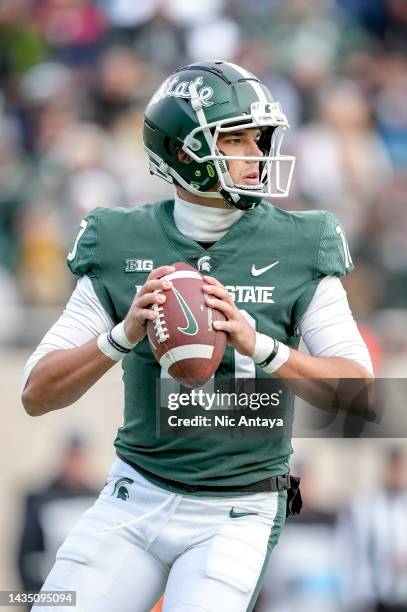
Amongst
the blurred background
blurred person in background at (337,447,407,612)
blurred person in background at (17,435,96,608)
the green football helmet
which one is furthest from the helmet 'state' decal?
blurred person in background at (337,447,407,612)

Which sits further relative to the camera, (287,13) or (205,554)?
(287,13)

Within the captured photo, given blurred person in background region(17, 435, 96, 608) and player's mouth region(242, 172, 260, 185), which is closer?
player's mouth region(242, 172, 260, 185)

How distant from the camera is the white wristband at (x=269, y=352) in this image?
10.2 feet

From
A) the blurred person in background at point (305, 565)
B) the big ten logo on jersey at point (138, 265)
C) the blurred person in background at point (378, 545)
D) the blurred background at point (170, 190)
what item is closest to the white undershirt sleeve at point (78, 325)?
the big ten logo on jersey at point (138, 265)

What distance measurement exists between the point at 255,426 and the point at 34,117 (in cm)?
573

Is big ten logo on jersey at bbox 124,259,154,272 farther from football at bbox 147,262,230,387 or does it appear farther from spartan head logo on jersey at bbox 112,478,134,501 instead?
spartan head logo on jersey at bbox 112,478,134,501

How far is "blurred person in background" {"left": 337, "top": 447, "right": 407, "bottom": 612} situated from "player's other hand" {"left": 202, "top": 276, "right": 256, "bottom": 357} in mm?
4038

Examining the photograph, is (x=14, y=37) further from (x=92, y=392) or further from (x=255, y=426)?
(x=255, y=426)

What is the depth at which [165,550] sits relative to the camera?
A: 3.27m

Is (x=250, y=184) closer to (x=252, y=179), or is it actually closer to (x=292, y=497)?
(x=252, y=179)

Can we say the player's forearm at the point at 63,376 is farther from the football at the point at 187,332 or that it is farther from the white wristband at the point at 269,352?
the white wristband at the point at 269,352

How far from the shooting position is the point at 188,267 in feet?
10.4

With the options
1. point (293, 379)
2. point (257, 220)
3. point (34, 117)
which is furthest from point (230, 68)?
point (34, 117)

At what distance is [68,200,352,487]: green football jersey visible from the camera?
10.9 ft
